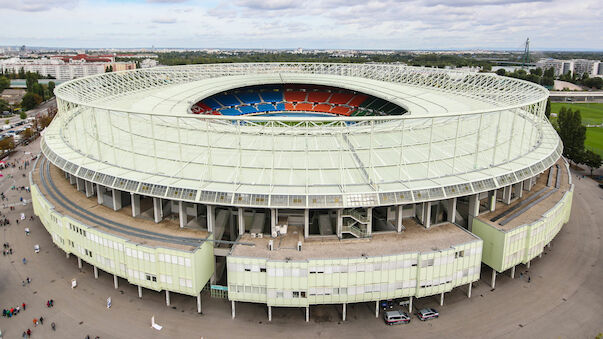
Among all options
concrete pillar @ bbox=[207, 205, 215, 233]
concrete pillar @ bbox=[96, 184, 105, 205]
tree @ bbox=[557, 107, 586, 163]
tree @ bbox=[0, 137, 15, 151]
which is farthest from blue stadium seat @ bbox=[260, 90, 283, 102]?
concrete pillar @ bbox=[207, 205, 215, 233]

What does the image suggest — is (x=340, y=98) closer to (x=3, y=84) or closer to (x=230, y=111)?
(x=230, y=111)

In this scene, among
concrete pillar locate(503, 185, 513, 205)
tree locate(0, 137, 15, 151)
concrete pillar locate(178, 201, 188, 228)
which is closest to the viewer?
concrete pillar locate(178, 201, 188, 228)

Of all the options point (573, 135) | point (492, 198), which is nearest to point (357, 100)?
point (573, 135)

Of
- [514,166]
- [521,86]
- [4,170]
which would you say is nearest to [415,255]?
[514,166]

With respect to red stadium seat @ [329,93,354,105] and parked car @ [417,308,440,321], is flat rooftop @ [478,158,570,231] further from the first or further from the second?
red stadium seat @ [329,93,354,105]

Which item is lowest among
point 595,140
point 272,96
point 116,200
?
point 595,140

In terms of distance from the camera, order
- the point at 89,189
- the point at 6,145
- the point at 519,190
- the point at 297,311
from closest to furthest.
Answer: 1. the point at 297,311
2. the point at 89,189
3. the point at 519,190
4. the point at 6,145

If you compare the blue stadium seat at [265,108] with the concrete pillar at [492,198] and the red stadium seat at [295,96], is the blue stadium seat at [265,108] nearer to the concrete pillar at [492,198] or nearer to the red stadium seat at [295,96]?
the red stadium seat at [295,96]
